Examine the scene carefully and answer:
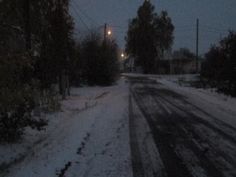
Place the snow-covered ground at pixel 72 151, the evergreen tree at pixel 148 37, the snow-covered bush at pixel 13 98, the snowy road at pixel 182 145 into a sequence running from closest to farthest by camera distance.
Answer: the snow-covered ground at pixel 72 151 → the snowy road at pixel 182 145 → the snow-covered bush at pixel 13 98 → the evergreen tree at pixel 148 37

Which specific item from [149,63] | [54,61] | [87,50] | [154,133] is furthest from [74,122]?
→ [149,63]

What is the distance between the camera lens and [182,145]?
10.3 meters

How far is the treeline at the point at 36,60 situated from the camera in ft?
28.0

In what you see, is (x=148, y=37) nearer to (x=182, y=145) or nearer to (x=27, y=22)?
(x=27, y=22)

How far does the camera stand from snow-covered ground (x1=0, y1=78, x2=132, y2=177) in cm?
782

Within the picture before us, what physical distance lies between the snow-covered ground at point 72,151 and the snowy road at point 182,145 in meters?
0.38

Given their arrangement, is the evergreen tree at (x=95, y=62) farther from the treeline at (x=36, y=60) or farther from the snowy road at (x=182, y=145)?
the snowy road at (x=182, y=145)

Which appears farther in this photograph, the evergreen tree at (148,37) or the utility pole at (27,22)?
the evergreen tree at (148,37)

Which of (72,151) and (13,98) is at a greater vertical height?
(13,98)

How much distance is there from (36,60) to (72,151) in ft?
25.1

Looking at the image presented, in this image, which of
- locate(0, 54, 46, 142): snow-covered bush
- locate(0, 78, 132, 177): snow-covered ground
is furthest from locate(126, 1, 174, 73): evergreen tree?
locate(0, 54, 46, 142): snow-covered bush

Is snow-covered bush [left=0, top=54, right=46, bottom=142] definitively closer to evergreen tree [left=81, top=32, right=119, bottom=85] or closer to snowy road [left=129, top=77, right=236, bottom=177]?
snowy road [left=129, top=77, right=236, bottom=177]

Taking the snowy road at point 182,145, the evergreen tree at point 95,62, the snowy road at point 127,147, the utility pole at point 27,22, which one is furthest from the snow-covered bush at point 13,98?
the evergreen tree at point 95,62

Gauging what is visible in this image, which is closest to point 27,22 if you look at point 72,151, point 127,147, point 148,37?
point 72,151
